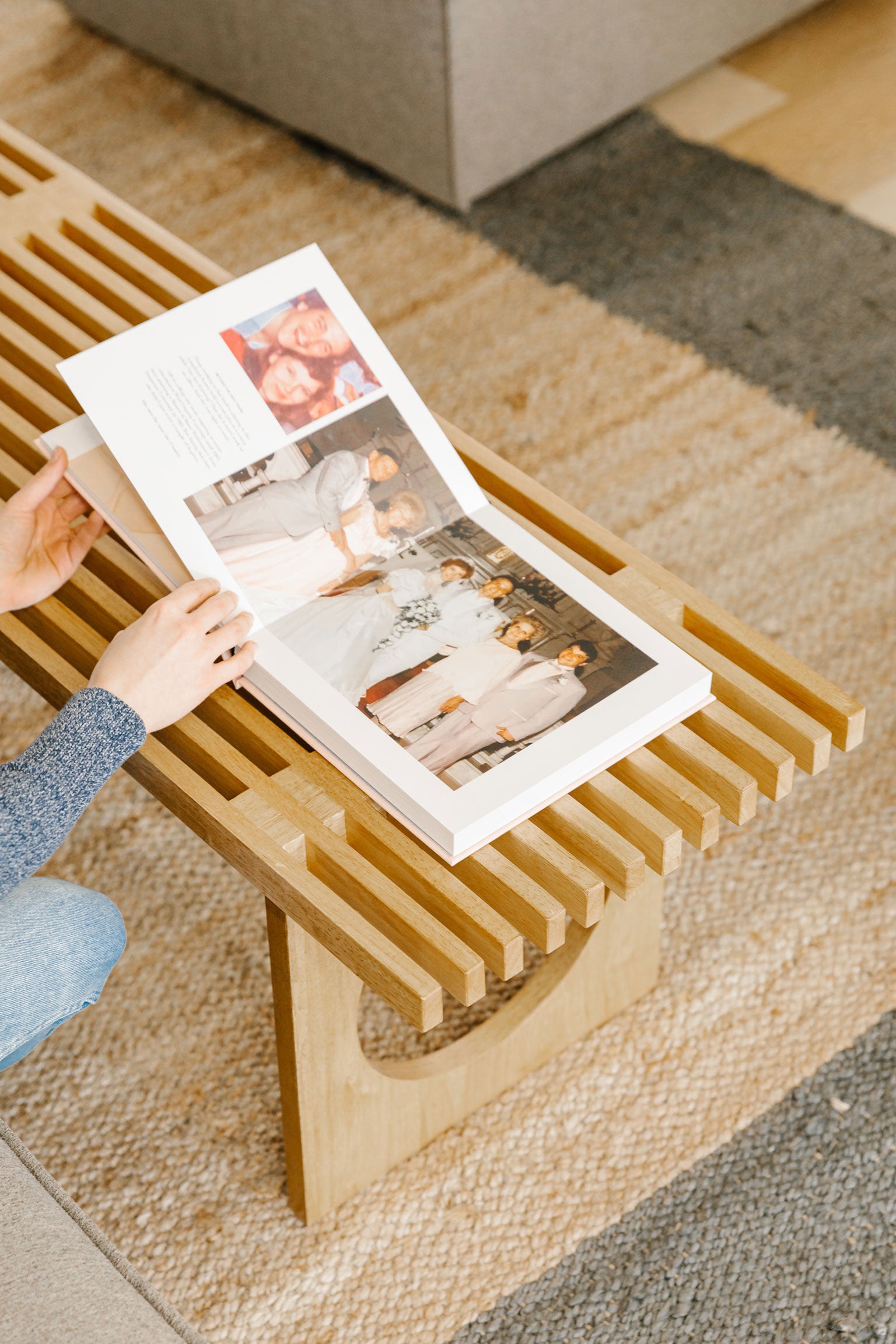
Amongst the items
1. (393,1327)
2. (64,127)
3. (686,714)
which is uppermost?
(64,127)

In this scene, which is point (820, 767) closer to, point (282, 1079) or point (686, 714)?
point (686, 714)

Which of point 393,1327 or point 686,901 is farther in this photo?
point 686,901

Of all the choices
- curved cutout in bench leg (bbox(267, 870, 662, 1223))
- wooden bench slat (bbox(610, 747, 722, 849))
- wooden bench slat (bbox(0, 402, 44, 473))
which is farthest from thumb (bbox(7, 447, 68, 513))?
wooden bench slat (bbox(610, 747, 722, 849))

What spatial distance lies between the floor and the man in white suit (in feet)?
4.80

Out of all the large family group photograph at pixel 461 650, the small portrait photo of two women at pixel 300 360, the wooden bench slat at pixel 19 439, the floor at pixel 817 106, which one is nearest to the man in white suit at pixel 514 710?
the large family group photograph at pixel 461 650

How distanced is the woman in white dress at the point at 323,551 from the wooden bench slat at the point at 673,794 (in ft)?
0.77

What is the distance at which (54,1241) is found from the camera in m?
0.75

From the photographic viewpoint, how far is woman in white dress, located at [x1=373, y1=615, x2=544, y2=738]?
2.97 ft

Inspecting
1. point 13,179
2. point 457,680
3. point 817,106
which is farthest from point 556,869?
point 817,106

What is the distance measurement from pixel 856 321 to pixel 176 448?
50.1 inches

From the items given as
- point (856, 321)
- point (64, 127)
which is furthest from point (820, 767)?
point (64, 127)

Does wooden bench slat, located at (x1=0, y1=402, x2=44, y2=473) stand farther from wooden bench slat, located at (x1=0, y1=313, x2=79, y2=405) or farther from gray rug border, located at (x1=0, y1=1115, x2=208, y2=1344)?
gray rug border, located at (x1=0, y1=1115, x2=208, y2=1344)

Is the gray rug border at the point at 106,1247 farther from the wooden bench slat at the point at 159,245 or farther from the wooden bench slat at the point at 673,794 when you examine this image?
the wooden bench slat at the point at 159,245

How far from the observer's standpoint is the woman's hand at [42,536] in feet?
3.34
